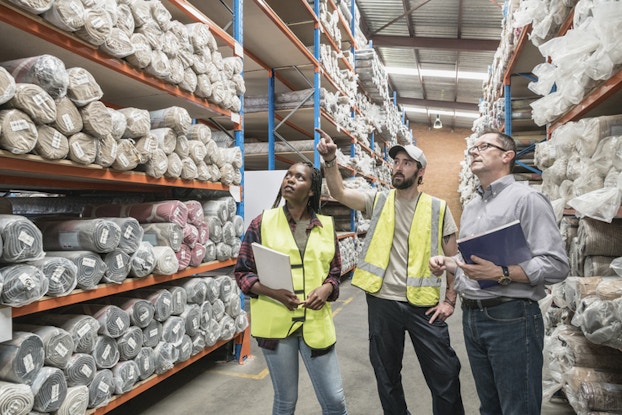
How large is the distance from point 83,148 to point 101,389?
1.46m

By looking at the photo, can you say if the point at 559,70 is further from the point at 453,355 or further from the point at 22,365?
the point at 22,365

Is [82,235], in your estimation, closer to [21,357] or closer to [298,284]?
[21,357]

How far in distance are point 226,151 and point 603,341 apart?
10.5ft

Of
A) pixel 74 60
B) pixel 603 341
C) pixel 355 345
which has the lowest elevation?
pixel 355 345

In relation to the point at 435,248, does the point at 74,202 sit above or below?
above

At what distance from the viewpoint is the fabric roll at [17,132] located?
6.52 feet

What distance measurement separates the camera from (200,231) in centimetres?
363

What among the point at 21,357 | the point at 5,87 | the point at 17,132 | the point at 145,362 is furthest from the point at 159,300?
the point at 5,87

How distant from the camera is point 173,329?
10.8 feet

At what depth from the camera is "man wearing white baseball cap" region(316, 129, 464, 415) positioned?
253 cm

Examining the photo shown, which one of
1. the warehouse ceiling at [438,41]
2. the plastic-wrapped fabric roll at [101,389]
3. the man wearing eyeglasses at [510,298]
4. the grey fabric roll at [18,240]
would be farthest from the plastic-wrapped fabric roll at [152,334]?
the warehouse ceiling at [438,41]

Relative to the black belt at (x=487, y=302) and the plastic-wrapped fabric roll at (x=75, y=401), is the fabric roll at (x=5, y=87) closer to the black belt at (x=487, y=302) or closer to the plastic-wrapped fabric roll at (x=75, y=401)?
the plastic-wrapped fabric roll at (x=75, y=401)

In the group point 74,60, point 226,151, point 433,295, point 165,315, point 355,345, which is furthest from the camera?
point 355,345

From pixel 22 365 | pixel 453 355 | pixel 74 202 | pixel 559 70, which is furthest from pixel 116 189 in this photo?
pixel 559 70
